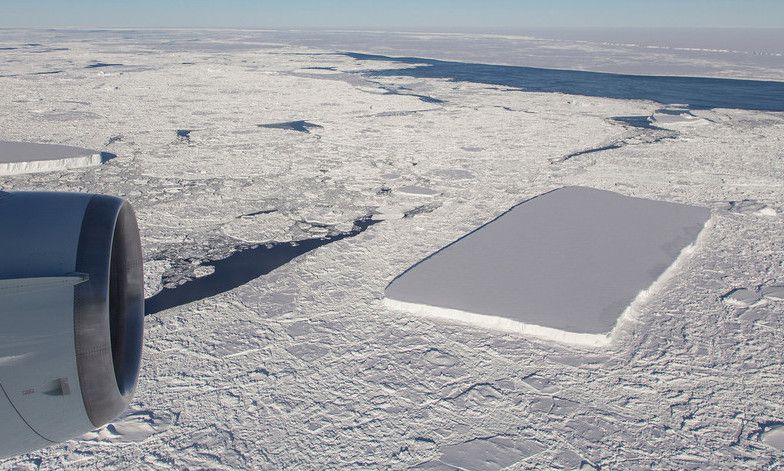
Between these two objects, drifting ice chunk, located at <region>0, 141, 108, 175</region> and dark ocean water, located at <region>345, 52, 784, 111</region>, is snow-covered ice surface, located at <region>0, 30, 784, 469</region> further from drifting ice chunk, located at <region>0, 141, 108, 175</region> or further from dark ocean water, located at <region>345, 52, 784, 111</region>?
dark ocean water, located at <region>345, 52, 784, 111</region>

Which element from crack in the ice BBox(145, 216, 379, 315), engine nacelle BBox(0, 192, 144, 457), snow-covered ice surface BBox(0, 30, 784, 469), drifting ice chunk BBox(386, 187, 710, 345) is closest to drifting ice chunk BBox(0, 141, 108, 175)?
snow-covered ice surface BBox(0, 30, 784, 469)

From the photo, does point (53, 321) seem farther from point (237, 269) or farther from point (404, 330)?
point (237, 269)

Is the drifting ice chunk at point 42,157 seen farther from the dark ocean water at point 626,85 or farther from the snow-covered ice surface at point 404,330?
the dark ocean water at point 626,85

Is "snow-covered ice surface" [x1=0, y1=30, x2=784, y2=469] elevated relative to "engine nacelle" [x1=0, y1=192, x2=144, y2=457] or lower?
lower

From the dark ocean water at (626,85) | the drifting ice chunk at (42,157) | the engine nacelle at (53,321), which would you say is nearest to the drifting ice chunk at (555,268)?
the engine nacelle at (53,321)

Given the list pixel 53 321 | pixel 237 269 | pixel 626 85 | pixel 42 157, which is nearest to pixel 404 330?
pixel 237 269
